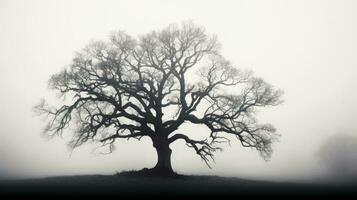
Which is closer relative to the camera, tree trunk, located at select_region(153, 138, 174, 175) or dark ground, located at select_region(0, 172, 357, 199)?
dark ground, located at select_region(0, 172, 357, 199)

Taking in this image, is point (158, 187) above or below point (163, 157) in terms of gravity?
below

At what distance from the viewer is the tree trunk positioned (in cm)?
3462

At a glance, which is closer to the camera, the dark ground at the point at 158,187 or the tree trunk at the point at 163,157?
the dark ground at the point at 158,187

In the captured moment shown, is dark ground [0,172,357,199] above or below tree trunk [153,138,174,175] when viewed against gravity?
below

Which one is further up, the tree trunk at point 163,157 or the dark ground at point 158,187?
the tree trunk at point 163,157

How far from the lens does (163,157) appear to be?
115 feet

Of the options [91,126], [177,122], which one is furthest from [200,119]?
[91,126]

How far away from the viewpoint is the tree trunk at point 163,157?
34.6 metres

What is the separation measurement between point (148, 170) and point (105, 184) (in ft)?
25.2

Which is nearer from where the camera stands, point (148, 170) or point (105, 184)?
point (105, 184)

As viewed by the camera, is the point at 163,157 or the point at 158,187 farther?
the point at 163,157

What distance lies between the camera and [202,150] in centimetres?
3481

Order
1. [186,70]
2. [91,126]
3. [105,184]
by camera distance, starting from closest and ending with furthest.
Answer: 1. [105,184]
2. [91,126]
3. [186,70]

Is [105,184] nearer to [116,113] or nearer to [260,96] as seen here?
[116,113]
